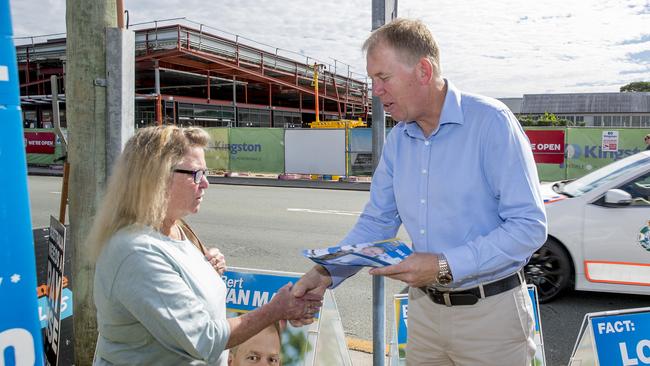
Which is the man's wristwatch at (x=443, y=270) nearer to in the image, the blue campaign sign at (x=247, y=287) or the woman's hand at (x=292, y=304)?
the woman's hand at (x=292, y=304)

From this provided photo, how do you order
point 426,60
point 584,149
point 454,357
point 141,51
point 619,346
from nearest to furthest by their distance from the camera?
point 426,60 → point 454,357 → point 619,346 → point 584,149 → point 141,51

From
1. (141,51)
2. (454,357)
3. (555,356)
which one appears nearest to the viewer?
(454,357)

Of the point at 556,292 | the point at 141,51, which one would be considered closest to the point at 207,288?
the point at 556,292

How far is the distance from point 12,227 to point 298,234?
7.16 metres

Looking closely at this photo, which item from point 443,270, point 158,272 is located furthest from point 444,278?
point 158,272

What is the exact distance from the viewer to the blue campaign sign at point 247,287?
3.49m

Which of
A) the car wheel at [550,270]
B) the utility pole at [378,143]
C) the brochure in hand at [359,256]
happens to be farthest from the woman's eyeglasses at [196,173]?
the car wheel at [550,270]

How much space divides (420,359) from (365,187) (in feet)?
47.0

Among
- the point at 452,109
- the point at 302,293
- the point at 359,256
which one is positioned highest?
the point at 452,109

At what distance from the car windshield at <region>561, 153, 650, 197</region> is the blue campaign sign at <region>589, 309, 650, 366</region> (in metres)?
2.65

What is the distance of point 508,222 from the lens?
2072 millimetres

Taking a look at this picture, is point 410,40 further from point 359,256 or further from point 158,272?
point 158,272

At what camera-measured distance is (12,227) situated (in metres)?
2.00

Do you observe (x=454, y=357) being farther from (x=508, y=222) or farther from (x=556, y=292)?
(x=556, y=292)
